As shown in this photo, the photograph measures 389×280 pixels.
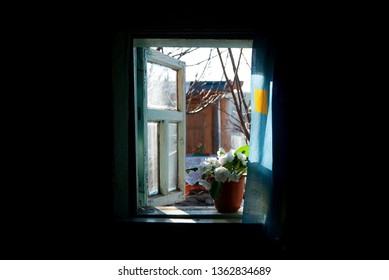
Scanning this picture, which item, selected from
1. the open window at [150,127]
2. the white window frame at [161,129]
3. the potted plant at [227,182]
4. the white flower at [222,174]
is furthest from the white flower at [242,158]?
the white window frame at [161,129]

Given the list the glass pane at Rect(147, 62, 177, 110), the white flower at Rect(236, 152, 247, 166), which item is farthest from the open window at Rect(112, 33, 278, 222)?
the white flower at Rect(236, 152, 247, 166)

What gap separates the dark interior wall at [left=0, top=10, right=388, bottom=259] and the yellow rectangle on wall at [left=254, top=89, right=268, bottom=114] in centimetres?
7

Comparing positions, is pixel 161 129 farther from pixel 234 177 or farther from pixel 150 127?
pixel 234 177

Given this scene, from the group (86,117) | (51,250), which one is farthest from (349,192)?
(51,250)

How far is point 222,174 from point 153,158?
501 millimetres

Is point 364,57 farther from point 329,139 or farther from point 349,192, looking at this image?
point 349,192

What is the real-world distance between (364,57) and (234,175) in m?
0.83

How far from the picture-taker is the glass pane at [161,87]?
186 cm

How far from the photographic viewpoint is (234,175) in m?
1.65

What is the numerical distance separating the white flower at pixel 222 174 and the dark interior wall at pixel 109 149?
0.31m

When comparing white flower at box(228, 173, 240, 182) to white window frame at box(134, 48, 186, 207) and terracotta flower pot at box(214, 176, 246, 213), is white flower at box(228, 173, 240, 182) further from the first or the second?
white window frame at box(134, 48, 186, 207)

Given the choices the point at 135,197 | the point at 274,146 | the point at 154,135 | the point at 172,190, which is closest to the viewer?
the point at 274,146

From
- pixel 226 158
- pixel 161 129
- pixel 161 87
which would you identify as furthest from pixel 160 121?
pixel 226 158

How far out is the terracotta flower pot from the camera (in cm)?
169
